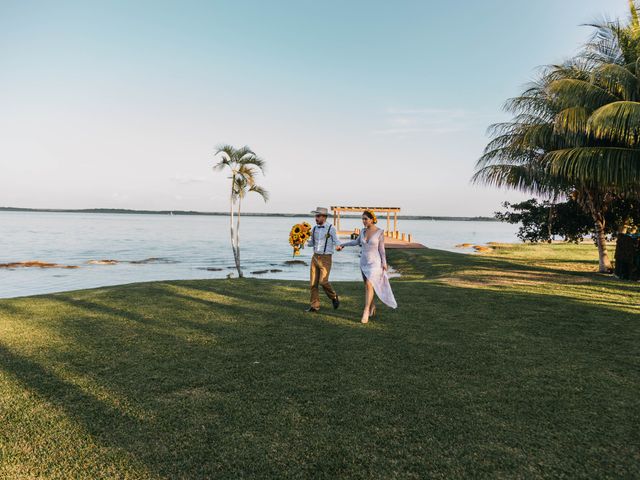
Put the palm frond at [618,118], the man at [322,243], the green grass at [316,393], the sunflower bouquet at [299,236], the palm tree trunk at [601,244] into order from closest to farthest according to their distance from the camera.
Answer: the green grass at [316,393]
the man at [322,243]
the sunflower bouquet at [299,236]
the palm frond at [618,118]
the palm tree trunk at [601,244]

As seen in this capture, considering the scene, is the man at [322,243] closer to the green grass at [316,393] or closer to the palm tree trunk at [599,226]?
the green grass at [316,393]

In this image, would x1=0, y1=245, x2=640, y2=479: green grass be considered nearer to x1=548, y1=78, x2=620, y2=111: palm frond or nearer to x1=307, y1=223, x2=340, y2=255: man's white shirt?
x1=307, y1=223, x2=340, y2=255: man's white shirt

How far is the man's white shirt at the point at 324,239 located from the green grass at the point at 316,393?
1.37 metres

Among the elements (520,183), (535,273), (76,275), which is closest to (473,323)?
(535,273)

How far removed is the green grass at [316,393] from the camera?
344 centimetres

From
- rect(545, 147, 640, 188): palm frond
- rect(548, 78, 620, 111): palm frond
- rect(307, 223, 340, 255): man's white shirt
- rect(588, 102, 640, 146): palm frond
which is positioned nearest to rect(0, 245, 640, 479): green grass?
rect(307, 223, 340, 255): man's white shirt

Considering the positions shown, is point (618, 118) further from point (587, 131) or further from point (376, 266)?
point (376, 266)

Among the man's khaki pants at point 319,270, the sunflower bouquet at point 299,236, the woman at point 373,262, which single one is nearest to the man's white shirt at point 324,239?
the man's khaki pants at point 319,270

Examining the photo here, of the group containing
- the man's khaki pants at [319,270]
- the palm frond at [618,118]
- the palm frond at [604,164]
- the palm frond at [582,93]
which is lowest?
the man's khaki pants at [319,270]

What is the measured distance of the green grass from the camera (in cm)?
344

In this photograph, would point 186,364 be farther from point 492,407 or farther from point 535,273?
point 535,273

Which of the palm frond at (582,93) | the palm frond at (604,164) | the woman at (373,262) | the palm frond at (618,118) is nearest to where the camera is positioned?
the woman at (373,262)

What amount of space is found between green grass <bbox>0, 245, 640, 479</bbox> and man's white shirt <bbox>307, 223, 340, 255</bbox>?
1.37 m

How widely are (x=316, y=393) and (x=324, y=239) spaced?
4.18 metres
